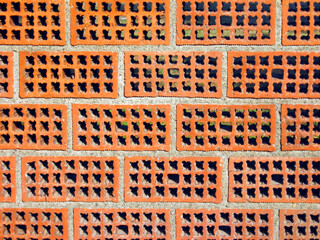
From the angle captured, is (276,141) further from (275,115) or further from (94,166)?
(94,166)

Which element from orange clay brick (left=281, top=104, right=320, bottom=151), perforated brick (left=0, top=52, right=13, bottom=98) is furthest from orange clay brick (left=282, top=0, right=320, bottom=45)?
perforated brick (left=0, top=52, right=13, bottom=98)

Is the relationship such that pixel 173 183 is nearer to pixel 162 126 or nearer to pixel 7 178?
pixel 162 126

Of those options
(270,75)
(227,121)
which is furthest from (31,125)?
(270,75)

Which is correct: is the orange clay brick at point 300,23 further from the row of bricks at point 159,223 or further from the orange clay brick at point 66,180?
the orange clay brick at point 66,180

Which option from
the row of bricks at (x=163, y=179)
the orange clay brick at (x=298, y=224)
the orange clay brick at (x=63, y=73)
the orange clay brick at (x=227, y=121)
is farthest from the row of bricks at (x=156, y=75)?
the orange clay brick at (x=298, y=224)

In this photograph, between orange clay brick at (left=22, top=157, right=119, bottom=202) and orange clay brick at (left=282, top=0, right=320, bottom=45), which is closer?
orange clay brick at (left=282, top=0, right=320, bottom=45)

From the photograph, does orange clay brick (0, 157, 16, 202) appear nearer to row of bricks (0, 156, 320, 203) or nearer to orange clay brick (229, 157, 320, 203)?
row of bricks (0, 156, 320, 203)
